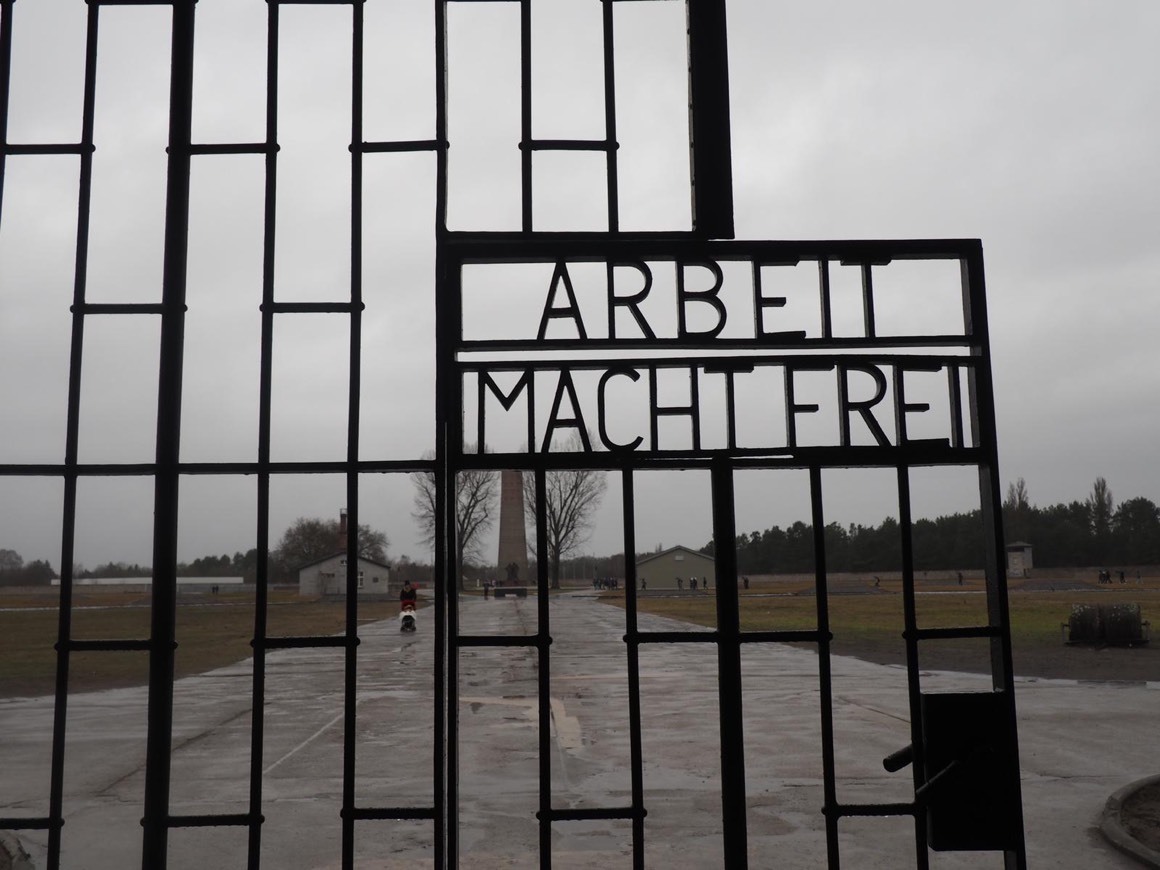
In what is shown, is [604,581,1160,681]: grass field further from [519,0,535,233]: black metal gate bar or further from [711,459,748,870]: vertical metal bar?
[519,0,535,233]: black metal gate bar

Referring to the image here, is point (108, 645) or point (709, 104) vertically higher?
point (709, 104)

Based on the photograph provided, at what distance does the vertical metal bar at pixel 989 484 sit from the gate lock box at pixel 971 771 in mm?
30

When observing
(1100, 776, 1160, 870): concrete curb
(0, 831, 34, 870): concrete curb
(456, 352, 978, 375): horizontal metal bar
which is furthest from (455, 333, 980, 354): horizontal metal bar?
(0, 831, 34, 870): concrete curb

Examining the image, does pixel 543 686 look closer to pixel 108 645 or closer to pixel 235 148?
pixel 108 645

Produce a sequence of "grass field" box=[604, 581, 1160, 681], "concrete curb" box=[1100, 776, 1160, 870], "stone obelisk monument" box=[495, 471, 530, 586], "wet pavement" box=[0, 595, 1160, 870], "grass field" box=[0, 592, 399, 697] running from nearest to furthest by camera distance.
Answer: "concrete curb" box=[1100, 776, 1160, 870] < "wet pavement" box=[0, 595, 1160, 870] < "grass field" box=[604, 581, 1160, 681] < "grass field" box=[0, 592, 399, 697] < "stone obelisk monument" box=[495, 471, 530, 586]

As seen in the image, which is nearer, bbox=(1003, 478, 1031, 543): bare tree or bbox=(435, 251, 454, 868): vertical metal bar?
bbox=(435, 251, 454, 868): vertical metal bar

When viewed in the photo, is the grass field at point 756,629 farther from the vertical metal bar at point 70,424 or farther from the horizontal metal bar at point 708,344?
the horizontal metal bar at point 708,344

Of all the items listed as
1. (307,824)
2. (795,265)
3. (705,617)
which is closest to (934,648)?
(705,617)

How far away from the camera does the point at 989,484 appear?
3916 millimetres

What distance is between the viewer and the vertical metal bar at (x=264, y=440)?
3.64 m

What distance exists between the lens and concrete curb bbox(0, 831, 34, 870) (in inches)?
246

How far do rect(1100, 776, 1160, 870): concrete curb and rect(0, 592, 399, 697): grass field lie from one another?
628 centimetres

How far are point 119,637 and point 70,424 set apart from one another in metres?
16.9

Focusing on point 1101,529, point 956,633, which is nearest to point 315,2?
point 956,633
